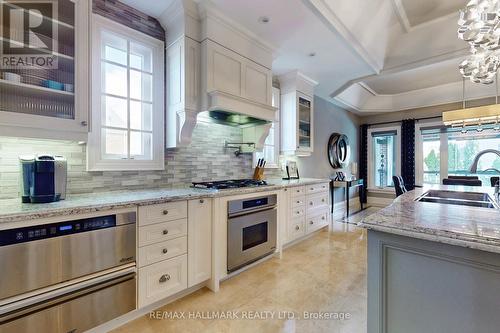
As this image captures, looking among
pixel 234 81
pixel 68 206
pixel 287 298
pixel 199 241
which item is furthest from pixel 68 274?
pixel 234 81

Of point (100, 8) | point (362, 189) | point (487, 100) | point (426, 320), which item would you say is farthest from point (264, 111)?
point (487, 100)

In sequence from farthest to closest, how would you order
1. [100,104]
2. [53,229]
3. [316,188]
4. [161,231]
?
[316,188]
[100,104]
[161,231]
[53,229]

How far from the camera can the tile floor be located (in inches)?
67.0

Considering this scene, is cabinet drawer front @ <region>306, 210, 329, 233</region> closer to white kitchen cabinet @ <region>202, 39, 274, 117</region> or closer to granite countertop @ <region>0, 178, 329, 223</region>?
white kitchen cabinet @ <region>202, 39, 274, 117</region>

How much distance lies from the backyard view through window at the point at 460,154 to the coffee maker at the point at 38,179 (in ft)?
23.8

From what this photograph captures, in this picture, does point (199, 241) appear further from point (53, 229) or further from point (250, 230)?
point (53, 229)

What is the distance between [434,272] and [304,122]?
3359mm

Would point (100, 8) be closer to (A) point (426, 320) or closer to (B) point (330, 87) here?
(A) point (426, 320)

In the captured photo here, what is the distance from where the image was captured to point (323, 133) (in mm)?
5230

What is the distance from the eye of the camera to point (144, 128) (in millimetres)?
2354

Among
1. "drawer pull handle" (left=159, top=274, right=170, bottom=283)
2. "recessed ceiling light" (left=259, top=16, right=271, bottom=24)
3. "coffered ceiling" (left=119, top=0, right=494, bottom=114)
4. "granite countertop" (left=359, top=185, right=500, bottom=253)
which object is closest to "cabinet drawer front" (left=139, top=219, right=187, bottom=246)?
"drawer pull handle" (left=159, top=274, right=170, bottom=283)

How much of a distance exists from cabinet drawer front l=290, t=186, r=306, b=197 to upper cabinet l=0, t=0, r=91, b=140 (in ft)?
8.00

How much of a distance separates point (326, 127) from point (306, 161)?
1.23m

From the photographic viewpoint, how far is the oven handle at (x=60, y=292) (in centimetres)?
123
